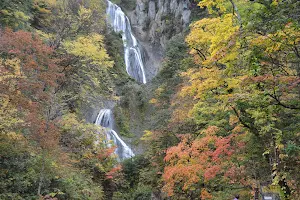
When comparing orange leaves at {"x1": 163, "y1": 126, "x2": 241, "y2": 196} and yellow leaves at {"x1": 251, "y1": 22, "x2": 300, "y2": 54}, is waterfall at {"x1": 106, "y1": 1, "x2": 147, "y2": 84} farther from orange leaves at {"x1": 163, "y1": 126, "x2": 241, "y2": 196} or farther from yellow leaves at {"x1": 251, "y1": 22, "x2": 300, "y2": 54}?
yellow leaves at {"x1": 251, "y1": 22, "x2": 300, "y2": 54}

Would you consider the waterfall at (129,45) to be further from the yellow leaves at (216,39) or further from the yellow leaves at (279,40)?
the yellow leaves at (279,40)

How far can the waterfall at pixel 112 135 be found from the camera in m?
22.1

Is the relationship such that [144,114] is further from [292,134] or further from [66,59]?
[292,134]

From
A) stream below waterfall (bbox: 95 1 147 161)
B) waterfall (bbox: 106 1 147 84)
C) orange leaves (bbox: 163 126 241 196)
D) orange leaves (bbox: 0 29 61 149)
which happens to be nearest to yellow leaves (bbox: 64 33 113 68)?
orange leaves (bbox: 0 29 61 149)

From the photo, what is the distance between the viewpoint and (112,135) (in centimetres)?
2256

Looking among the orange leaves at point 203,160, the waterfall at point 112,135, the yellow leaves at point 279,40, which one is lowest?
the waterfall at point 112,135

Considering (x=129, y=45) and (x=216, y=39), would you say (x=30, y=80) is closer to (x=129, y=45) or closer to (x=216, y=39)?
(x=216, y=39)

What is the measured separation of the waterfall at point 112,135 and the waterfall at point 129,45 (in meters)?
9.83

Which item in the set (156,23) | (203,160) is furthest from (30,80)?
(156,23)

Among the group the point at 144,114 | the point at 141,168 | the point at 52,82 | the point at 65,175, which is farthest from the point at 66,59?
the point at 144,114

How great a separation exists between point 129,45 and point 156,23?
6330mm

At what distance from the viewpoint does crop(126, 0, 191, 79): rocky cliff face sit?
35.9m

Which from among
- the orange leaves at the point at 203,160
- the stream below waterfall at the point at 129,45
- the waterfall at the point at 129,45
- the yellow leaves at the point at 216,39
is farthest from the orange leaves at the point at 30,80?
the waterfall at the point at 129,45

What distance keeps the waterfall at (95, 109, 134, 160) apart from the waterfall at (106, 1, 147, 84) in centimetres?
983
